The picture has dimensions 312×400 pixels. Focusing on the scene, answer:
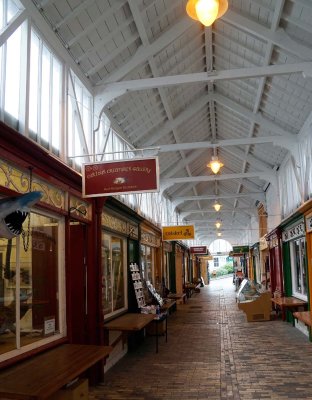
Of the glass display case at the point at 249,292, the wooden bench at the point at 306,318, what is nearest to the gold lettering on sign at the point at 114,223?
the wooden bench at the point at 306,318

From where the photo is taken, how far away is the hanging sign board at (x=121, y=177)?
19.5 ft

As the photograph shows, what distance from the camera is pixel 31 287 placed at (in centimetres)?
533

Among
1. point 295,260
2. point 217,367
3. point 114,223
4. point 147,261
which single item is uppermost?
point 114,223

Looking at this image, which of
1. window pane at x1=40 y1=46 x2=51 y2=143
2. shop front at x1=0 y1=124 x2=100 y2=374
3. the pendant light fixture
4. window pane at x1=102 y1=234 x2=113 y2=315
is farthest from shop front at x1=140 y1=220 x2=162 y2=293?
the pendant light fixture

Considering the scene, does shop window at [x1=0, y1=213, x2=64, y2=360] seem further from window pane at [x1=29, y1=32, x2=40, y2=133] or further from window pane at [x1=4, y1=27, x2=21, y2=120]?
window pane at [x1=4, y1=27, x2=21, y2=120]

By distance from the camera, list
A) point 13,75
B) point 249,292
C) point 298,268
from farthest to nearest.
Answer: point 249,292 → point 298,268 → point 13,75

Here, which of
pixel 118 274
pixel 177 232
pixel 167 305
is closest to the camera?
pixel 118 274

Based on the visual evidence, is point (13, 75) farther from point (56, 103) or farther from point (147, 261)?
point (147, 261)

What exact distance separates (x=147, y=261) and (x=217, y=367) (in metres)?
5.85

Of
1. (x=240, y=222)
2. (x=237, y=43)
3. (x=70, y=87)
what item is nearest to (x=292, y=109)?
(x=237, y=43)

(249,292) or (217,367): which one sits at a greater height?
(249,292)

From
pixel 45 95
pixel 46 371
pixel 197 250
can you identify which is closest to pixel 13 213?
pixel 46 371

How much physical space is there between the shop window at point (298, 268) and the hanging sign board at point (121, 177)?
6.72 meters

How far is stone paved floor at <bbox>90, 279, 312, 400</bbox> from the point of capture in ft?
20.5
